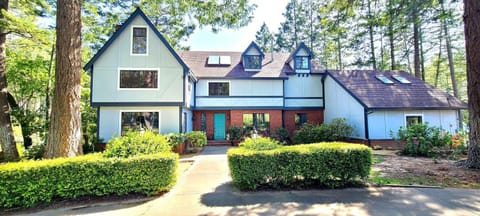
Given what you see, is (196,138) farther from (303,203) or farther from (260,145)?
(303,203)

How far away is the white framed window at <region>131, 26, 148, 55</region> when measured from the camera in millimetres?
Answer: 12852

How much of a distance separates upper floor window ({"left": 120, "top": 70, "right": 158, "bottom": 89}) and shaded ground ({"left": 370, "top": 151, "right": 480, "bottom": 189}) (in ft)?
38.0

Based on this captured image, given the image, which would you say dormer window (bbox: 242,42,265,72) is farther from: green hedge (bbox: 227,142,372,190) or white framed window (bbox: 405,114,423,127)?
green hedge (bbox: 227,142,372,190)

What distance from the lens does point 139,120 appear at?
1289cm

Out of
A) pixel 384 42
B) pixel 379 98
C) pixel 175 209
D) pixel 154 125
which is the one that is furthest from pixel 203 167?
pixel 384 42

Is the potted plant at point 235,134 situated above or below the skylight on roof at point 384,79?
below

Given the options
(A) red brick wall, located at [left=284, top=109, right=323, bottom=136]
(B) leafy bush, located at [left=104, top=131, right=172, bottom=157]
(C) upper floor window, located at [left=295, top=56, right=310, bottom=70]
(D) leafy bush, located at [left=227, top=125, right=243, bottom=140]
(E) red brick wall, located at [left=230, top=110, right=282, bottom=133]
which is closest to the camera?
(B) leafy bush, located at [left=104, top=131, right=172, bottom=157]

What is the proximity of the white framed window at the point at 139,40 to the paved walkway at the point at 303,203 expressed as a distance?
32.3 feet

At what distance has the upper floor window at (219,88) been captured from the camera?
16.4m

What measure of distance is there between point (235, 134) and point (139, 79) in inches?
278

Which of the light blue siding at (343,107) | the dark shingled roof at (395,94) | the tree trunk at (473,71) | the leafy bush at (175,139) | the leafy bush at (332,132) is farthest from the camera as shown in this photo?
the leafy bush at (332,132)

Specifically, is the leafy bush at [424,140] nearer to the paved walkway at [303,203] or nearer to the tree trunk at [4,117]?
the paved walkway at [303,203]

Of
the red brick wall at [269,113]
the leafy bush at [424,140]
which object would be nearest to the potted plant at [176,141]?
the red brick wall at [269,113]

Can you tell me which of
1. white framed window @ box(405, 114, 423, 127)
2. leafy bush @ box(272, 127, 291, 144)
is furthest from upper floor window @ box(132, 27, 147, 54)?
white framed window @ box(405, 114, 423, 127)
